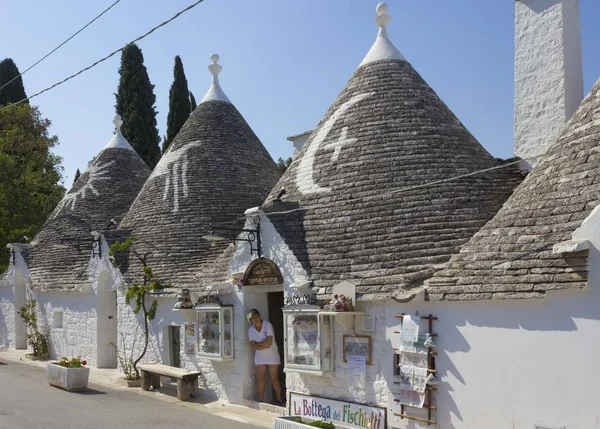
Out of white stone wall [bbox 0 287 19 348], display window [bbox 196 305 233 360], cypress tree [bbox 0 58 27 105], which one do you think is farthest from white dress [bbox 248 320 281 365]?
cypress tree [bbox 0 58 27 105]

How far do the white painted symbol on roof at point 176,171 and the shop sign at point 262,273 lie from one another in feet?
14.1

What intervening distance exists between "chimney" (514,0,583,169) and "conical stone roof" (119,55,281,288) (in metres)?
5.92

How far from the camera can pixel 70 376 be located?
12.3m

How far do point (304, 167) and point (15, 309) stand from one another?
42.5 ft

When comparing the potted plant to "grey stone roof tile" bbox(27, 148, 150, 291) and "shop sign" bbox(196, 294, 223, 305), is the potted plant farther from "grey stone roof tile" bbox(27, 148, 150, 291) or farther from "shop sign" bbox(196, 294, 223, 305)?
"grey stone roof tile" bbox(27, 148, 150, 291)

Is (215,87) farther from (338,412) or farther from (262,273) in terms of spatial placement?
(338,412)

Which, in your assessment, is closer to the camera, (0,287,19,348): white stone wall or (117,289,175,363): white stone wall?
(117,289,175,363): white stone wall

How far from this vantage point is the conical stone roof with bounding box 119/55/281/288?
1375 cm

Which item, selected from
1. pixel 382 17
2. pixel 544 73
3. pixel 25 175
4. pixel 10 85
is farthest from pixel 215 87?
pixel 10 85

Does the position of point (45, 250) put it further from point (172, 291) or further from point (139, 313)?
→ point (172, 291)

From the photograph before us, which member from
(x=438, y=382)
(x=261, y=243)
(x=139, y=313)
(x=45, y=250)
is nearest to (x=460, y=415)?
(x=438, y=382)

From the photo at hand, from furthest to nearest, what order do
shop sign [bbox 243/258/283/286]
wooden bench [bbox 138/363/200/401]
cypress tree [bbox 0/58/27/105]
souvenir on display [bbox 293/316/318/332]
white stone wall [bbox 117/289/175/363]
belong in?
cypress tree [bbox 0/58/27/105] → white stone wall [bbox 117/289/175/363] → wooden bench [bbox 138/363/200/401] → shop sign [bbox 243/258/283/286] → souvenir on display [bbox 293/316/318/332]

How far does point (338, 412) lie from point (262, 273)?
2.61 metres

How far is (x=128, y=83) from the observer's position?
30.6 metres
